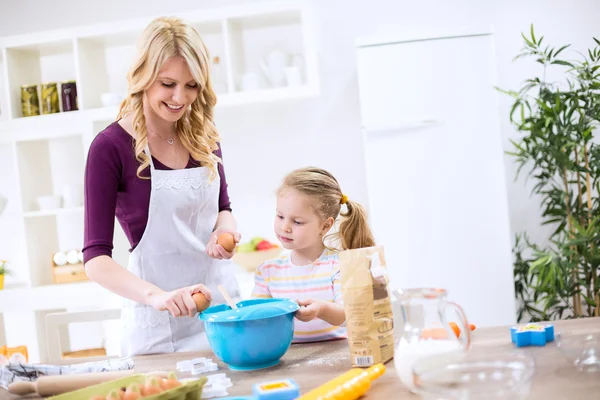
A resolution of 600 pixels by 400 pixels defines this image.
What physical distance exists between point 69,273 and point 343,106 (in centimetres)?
185

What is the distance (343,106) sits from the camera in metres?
3.99

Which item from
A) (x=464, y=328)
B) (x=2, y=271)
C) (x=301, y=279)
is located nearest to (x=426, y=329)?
(x=464, y=328)

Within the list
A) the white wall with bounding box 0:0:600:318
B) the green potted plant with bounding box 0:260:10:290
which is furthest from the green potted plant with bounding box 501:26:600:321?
the green potted plant with bounding box 0:260:10:290

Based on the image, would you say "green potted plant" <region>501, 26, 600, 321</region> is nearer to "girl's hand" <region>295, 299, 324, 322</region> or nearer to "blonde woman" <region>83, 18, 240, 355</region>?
"blonde woman" <region>83, 18, 240, 355</region>

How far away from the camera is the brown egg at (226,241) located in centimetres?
165

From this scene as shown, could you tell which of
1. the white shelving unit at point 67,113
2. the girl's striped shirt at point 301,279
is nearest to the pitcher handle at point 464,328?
the girl's striped shirt at point 301,279

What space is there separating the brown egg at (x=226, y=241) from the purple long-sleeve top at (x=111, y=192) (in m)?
0.22

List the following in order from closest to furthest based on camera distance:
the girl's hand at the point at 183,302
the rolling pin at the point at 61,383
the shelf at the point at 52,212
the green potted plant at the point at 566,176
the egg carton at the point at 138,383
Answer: the egg carton at the point at 138,383, the rolling pin at the point at 61,383, the girl's hand at the point at 183,302, the green potted plant at the point at 566,176, the shelf at the point at 52,212

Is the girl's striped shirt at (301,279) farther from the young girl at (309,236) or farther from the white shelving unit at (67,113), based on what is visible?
the white shelving unit at (67,113)

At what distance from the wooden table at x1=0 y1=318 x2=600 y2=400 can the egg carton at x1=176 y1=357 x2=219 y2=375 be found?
20mm

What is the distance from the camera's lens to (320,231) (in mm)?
1775

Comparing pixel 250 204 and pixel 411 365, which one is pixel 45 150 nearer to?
pixel 250 204

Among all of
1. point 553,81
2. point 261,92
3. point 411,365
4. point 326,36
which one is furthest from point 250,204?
point 411,365

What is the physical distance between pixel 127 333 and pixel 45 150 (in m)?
2.70
